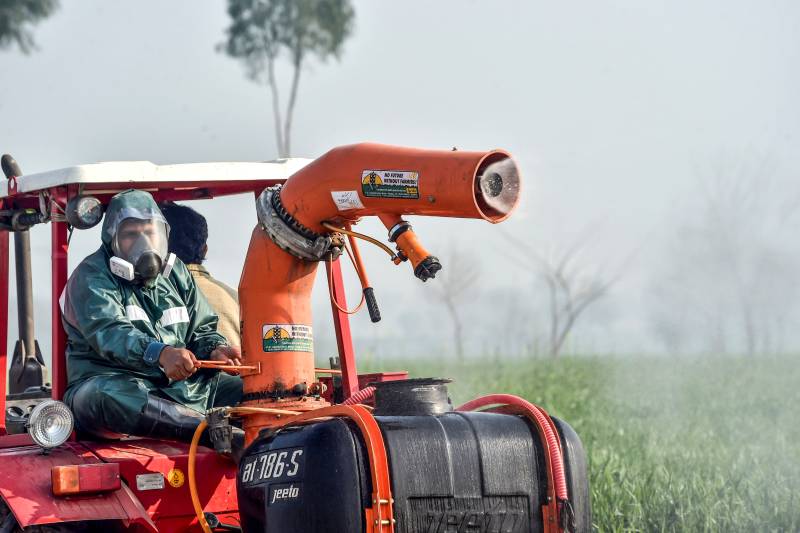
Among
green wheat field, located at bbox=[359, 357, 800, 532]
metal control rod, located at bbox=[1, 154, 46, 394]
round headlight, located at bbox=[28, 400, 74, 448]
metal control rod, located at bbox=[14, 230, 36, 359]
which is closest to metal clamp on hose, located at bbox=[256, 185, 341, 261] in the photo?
round headlight, located at bbox=[28, 400, 74, 448]

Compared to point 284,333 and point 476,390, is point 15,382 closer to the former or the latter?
point 284,333

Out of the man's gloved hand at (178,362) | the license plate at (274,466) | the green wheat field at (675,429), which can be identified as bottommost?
the green wheat field at (675,429)

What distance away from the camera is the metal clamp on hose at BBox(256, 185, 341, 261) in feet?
16.1

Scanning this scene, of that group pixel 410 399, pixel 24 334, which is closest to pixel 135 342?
pixel 410 399

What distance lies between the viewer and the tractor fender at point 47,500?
188 inches

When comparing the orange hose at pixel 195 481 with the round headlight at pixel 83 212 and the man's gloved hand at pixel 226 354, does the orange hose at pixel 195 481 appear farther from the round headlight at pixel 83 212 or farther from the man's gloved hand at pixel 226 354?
the round headlight at pixel 83 212

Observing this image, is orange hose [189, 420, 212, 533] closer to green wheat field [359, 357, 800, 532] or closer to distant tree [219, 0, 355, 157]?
green wheat field [359, 357, 800, 532]

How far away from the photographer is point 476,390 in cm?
1952

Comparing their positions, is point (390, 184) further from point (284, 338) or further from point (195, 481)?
point (195, 481)

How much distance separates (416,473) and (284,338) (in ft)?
3.40

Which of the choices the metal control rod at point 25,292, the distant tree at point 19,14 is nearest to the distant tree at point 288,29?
the distant tree at point 19,14

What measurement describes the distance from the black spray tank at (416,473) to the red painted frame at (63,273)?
50.6 inches

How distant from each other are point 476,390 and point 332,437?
15.4 meters

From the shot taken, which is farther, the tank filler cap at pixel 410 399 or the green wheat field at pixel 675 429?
the green wheat field at pixel 675 429
